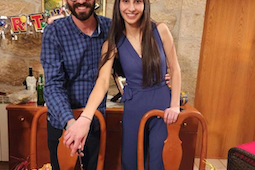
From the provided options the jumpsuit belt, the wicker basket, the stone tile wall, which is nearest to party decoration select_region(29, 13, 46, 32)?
the stone tile wall

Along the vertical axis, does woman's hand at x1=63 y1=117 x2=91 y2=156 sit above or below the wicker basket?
above

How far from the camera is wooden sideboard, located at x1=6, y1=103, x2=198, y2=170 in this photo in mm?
1720

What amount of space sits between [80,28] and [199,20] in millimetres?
1180

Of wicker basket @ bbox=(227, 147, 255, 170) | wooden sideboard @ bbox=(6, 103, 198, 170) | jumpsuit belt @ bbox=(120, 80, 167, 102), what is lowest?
wooden sideboard @ bbox=(6, 103, 198, 170)

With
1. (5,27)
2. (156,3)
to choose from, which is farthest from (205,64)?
(5,27)

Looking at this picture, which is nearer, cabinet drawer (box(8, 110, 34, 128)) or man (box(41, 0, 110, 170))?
man (box(41, 0, 110, 170))

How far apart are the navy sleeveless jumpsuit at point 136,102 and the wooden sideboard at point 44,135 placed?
0.53 m

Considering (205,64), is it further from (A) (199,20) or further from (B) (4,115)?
(B) (4,115)

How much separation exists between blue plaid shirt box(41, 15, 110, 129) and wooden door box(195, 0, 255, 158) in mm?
1306

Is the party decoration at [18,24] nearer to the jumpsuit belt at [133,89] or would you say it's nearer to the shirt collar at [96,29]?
the shirt collar at [96,29]

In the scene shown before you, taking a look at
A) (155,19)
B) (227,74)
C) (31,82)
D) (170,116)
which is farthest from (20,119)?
(227,74)

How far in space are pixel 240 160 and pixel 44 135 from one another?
1.30 metres

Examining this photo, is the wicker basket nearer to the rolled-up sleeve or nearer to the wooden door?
the rolled-up sleeve

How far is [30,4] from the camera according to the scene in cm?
199
